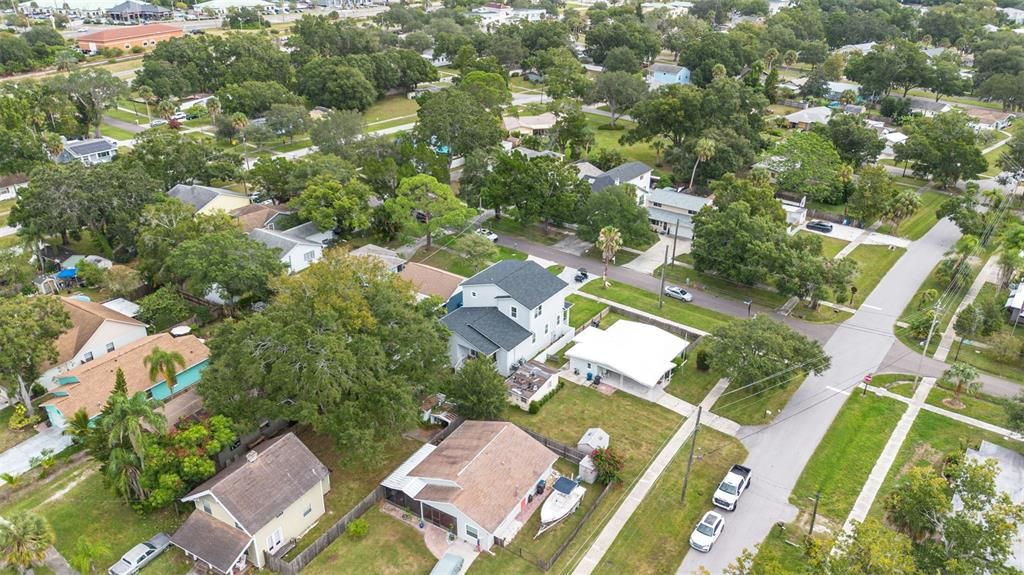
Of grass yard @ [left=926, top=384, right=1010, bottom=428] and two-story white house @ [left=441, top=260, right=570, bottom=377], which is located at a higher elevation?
two-story white house @ [left=441, top=260, right=570, bottom=377]

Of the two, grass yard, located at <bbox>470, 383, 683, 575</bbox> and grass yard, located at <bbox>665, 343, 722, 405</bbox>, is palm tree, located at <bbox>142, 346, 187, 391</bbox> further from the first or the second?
grass yard, located at <bbox>665, 343, 722, 405</bbox>

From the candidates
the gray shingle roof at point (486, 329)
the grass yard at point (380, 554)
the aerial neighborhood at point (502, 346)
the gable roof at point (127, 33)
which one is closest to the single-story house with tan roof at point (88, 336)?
the aerial neighborhood at point (502, 346)

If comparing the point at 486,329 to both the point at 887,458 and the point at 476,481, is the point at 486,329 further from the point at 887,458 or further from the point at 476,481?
the point at 887,458

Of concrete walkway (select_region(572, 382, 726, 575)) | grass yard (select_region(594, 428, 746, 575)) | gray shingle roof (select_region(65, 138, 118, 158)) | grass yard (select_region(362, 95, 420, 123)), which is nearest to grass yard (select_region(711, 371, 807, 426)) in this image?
concrete walkway (select_region(572, 382, 726, 575))

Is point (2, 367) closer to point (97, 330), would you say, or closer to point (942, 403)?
point (97, 330)

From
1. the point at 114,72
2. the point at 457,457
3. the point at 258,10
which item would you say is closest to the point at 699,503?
the point at 457,457
